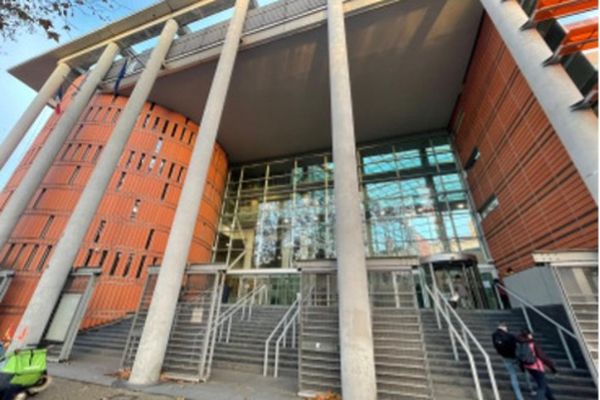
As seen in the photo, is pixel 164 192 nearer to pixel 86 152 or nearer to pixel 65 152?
pixel 86 152

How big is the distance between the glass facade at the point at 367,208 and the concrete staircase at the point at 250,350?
6.39 metres

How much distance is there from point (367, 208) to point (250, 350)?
34.4ft

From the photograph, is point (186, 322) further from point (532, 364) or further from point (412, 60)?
point (412, 60)

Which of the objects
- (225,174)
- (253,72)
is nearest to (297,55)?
(253,72)

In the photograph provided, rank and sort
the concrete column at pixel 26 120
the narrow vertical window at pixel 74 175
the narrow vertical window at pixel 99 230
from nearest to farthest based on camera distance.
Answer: the narrow vertical window at pixel 99 230 < the concrete column at pixel 26 120 < the narrow vertical window at pixel 74 175

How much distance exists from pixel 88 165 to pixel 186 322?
11764 millimetres

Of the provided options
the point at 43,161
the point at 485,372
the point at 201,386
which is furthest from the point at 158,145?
the point at 485,372

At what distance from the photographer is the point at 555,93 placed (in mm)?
5492

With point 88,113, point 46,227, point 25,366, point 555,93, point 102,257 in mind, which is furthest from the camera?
point 88,113

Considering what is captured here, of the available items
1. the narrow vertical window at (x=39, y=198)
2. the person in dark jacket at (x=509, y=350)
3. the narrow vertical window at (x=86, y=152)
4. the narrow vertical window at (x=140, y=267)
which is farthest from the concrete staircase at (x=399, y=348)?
the narrow vertical window at (x=39, y=198)

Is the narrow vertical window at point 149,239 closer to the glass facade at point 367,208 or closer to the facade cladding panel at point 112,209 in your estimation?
the facade cladding panel at point 112,209

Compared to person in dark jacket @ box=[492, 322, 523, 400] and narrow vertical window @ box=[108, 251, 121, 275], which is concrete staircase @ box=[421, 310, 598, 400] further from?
narrow vertical window @ box=[108, 251, 121, 275]

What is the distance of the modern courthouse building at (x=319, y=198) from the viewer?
5180 mm

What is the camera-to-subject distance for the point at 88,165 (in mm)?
13500
